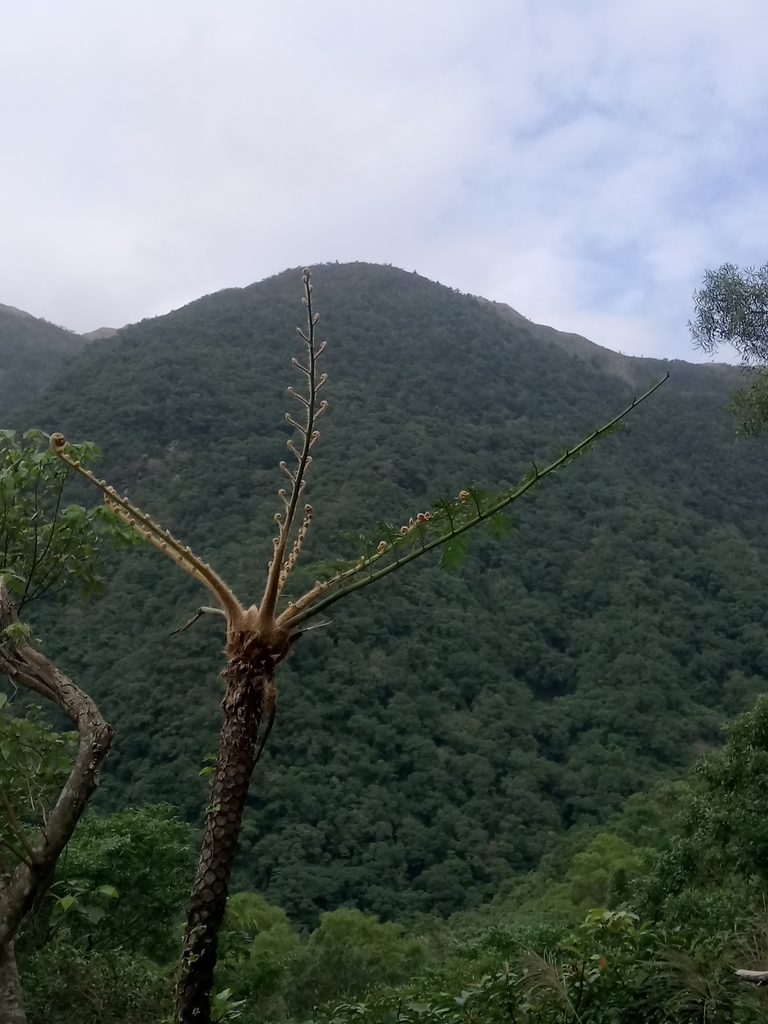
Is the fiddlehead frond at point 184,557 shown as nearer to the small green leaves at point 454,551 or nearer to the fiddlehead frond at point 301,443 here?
the fiddlehead frond at point 301,443

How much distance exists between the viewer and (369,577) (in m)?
1.78

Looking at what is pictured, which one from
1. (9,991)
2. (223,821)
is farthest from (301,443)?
(9,991)

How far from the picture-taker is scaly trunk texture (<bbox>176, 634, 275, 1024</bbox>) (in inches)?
59.3

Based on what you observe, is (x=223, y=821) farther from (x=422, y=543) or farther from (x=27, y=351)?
(x=27, y=351)

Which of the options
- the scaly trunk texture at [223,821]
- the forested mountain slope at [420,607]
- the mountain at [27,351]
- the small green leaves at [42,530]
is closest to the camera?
the scaly trunk texture at [223,821]

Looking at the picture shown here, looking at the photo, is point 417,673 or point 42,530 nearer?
point 42,530

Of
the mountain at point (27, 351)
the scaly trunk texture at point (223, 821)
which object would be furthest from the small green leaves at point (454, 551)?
the mountain at point (27, 351)

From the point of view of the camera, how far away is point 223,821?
1.53m

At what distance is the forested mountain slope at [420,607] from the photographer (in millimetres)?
24859

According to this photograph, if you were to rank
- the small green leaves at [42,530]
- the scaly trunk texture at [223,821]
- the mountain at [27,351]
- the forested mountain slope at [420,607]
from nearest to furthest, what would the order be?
1. the scaly trunk texture at [223,821]
2. the small green leaves at [42,530]
3. the forested mountain slope at [420,607]
4. the mountain at [27,351]

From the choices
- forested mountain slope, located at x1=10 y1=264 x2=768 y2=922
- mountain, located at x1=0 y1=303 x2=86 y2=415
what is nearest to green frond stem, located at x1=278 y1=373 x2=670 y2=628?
forested mountain slope, located at x1=10 y1=264 x2=768 y2=922

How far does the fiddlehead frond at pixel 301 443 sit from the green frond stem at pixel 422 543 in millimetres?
61

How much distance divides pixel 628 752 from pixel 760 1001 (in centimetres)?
3094

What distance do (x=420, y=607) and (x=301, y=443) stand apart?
3462 centimetres
